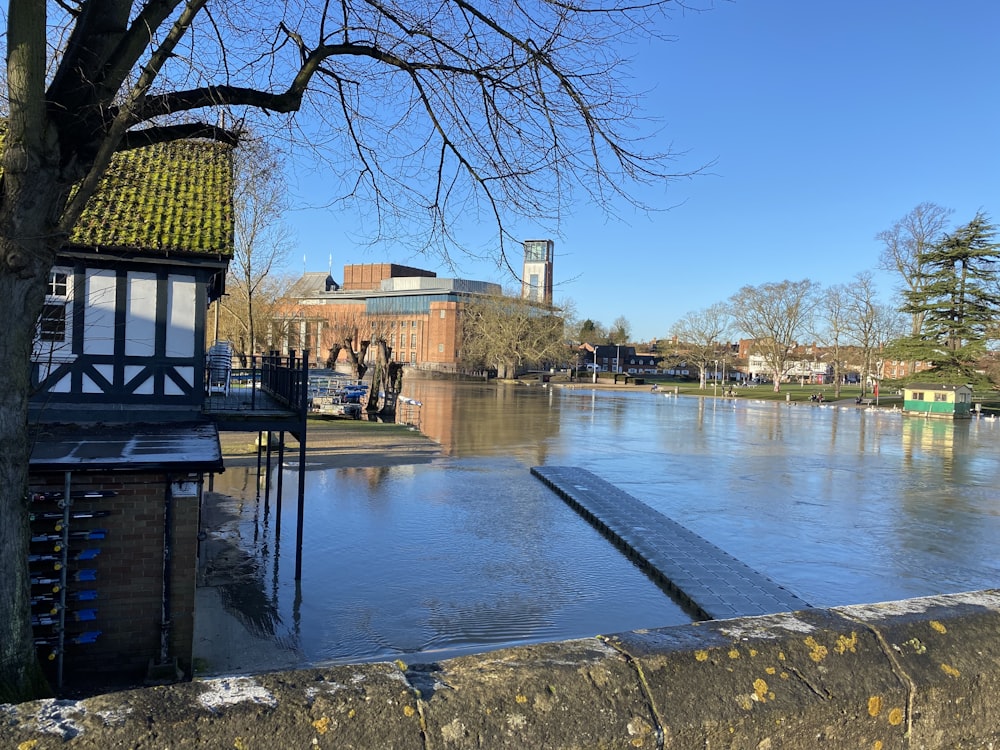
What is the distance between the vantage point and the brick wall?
6.37 meters

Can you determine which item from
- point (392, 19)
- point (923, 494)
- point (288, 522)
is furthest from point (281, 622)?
point (923, 494)

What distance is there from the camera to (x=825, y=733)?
184 cm

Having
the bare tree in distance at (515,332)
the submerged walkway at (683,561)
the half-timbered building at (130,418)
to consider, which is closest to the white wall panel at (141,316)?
the half-timbered building at (130,418)

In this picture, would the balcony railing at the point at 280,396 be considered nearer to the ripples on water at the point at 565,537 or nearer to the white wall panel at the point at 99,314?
the white wall panel at the point at 99,314

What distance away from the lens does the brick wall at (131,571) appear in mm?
6367

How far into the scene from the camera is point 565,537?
11.6m

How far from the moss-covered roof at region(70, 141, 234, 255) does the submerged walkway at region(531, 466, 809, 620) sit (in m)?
7.33

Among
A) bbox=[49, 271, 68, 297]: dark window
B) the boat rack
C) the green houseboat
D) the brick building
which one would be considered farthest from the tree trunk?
the brick building

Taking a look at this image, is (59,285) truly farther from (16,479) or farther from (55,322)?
(16,479)

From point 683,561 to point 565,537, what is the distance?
222 cm

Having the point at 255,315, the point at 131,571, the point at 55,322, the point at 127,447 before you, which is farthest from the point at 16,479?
the point at 255,315

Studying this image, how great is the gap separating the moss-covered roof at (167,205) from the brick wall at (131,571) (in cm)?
420

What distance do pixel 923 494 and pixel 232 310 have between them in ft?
100

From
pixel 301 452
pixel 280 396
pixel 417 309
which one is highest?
pixel 417 309
